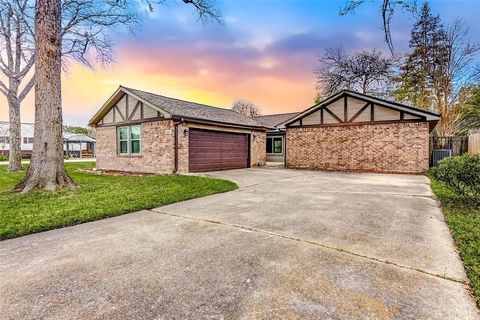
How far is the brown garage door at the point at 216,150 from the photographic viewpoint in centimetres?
1240

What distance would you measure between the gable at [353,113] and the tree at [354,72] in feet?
48.6

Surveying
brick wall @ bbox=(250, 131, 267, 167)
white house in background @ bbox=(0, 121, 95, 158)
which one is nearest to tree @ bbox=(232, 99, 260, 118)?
white house in background @ bbox=(0, 121, 95, 158)

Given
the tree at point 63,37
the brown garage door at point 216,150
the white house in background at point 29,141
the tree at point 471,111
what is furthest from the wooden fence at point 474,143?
the white house in background at point 29,141

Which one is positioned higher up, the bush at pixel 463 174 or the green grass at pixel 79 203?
the bush at pixel 463 174

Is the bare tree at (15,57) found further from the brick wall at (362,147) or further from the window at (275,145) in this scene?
the window at (275,145)

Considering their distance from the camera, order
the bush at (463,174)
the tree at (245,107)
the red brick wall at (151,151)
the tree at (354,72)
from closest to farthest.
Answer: the bush at (463,174)
the red brick wall at (151,151)
the tree at (354,72)
the tree at (245,107)

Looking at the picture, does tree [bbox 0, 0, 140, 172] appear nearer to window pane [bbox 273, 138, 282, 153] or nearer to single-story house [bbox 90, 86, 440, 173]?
single-story house [bbox 90, 86, 440, 173]

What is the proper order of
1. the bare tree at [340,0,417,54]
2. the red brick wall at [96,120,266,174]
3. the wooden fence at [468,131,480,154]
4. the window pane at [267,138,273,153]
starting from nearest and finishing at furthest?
the bare tree at [340,0,417,54], the red brick wall at [96,120,266,174], the wooden fence at [468,131,480,154], the window pane at [267,138,273,153]

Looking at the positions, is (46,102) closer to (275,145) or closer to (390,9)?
(390,9)

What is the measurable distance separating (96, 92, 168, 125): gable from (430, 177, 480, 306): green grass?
33.6 feet

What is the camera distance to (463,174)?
5.29 m

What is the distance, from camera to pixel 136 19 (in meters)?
11.0

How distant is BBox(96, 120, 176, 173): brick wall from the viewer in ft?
38.7

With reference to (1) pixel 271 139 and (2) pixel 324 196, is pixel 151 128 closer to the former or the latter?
(2) pixel 324 196
